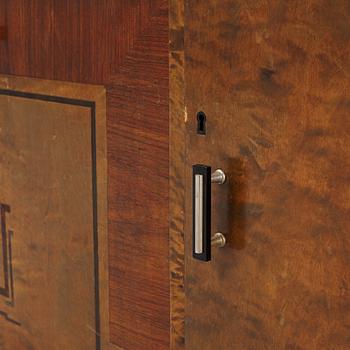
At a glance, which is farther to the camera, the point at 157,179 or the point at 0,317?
the point at 0,317

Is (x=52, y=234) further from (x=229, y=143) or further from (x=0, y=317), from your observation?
(x=229, y=143)

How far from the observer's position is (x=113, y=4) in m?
1.31

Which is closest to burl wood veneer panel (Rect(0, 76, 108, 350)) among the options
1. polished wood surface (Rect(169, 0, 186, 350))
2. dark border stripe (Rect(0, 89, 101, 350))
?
dark border stripe (Rect(0, 89, 101, 350))

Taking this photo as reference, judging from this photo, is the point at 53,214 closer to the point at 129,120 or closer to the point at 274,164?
the point at 129,120

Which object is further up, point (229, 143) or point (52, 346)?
point (229, 143)

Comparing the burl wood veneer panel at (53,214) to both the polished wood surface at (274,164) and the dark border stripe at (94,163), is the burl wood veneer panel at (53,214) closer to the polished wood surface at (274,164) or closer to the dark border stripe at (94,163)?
the dark border stripe at (94,163)

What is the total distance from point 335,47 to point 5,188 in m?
0.81

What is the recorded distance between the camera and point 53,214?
1.52m

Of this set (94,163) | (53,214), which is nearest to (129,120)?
(94,163)

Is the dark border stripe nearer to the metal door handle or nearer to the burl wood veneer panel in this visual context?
the burl wood veneer panel

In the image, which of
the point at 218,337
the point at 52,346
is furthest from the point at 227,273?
the point at 52,346

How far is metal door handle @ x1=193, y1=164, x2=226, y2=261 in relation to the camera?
3.84ft

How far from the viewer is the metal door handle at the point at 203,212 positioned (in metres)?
1.17

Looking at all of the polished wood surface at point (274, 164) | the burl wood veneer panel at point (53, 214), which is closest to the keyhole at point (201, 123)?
the polished wood surface at point (274, 164)
